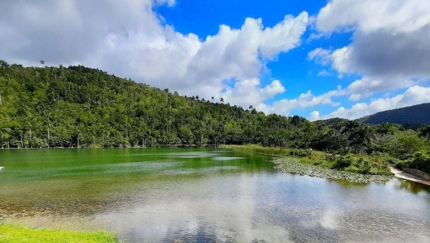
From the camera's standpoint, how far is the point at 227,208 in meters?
25.7

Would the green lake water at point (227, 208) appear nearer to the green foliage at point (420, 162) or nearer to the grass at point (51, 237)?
the grass at point (51, 237)

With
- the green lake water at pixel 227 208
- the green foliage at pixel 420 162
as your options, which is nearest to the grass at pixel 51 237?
the green lake water at pixel 227 208

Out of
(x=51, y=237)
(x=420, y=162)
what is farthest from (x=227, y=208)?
(x=420, y=162)

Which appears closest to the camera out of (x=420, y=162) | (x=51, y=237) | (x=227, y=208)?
(x=51, y=237)

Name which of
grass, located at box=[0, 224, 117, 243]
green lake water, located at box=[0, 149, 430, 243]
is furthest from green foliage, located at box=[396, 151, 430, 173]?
grass, located at box=[0, 224, 117, 243]

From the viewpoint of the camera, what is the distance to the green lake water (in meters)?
19.0

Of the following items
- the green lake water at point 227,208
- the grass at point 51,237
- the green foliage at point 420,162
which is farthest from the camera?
the green foliage at point 420,162

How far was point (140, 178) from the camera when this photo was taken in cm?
4272

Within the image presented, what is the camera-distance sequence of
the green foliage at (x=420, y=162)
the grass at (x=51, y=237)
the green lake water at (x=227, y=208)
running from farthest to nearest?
the green foliage at (x=420, y=162), the green lake water at (x=227, y=208), the grass at (x=51, y=237)

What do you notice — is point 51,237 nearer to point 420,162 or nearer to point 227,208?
point 227,208

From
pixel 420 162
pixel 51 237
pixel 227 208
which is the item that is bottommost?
pixel 227 208

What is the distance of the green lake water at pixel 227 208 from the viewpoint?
1905 cm

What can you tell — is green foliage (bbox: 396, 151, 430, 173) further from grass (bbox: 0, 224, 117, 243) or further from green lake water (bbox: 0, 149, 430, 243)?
grass (bbox: 0, 224, 117, 243)

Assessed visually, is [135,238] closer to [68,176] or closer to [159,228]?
[159,228]
